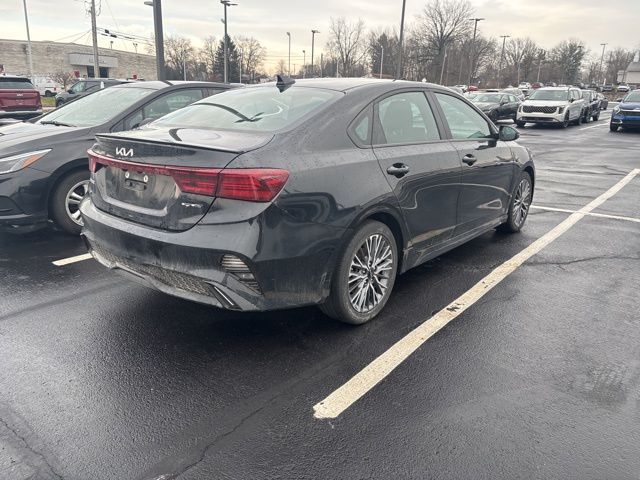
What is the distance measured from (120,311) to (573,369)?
315cm

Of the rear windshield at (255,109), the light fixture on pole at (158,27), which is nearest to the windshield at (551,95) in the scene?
the light fixture on pole at (158,27)

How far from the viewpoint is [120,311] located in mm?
3836

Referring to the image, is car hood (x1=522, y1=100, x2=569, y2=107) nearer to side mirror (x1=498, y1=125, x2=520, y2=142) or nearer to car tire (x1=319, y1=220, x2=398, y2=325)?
side mirror (x1=498, y1=125, x2=520, y2=142)

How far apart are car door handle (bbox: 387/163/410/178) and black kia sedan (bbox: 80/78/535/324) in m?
0.01

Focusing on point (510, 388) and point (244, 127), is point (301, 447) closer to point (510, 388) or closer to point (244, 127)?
point (510, 388)

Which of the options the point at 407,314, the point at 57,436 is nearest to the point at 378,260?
the point at 407,314

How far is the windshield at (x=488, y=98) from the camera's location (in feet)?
79.9

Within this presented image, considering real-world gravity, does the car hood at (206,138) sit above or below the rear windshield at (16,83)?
below

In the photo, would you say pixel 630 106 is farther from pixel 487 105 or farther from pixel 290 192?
pixel 290 192

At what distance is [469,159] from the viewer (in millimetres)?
4504

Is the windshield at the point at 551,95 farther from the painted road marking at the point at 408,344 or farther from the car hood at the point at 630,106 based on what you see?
the painted road marking at the point at 408,344

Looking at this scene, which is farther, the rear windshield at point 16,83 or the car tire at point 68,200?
the rear windshield at point 16,83

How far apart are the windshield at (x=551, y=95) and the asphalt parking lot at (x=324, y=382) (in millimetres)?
21170

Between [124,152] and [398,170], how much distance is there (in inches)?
73.2
